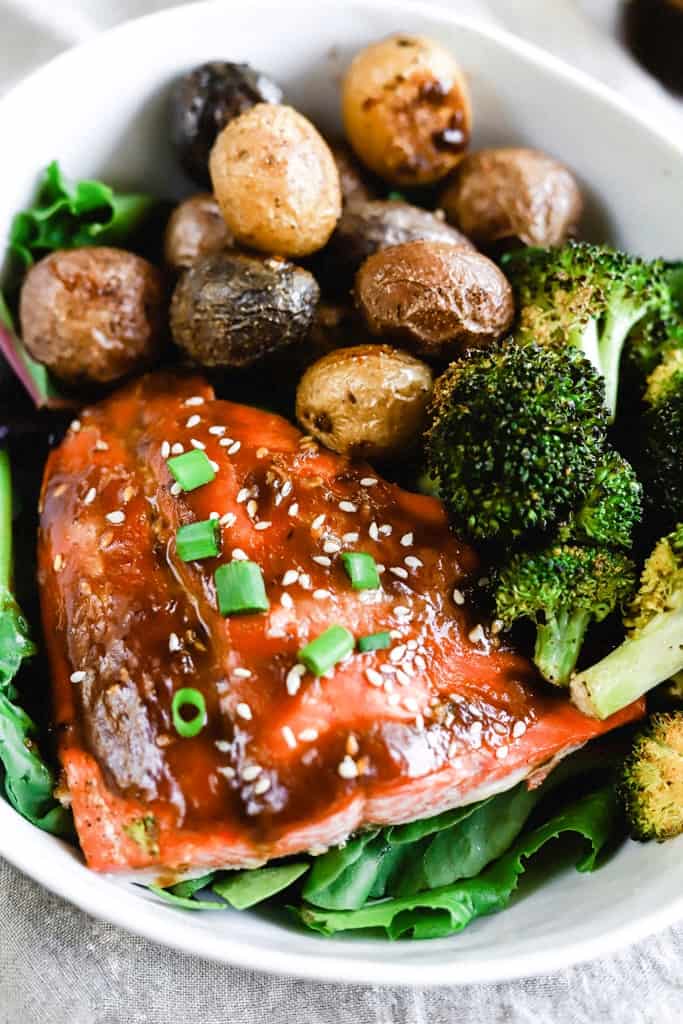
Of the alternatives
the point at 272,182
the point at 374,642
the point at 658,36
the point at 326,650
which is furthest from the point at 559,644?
the point at 658,36

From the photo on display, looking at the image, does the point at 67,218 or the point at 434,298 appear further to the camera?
the point at 67,218

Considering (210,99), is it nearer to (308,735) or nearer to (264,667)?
(264,667)

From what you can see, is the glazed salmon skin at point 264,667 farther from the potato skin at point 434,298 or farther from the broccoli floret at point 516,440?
the potato skin at point 434,298

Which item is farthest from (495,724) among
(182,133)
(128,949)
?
(182,133)

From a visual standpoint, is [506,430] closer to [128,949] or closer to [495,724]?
[495,724]

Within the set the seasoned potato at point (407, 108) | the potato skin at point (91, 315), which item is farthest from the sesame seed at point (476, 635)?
the seasoned potato at point (407, 108)

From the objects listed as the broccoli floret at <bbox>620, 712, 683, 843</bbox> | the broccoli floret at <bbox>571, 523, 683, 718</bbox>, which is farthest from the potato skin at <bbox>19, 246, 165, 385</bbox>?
the broccoli floret at <bbox>620, 712, 683, 843</bbox>

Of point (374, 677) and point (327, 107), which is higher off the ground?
point (327, 107)
